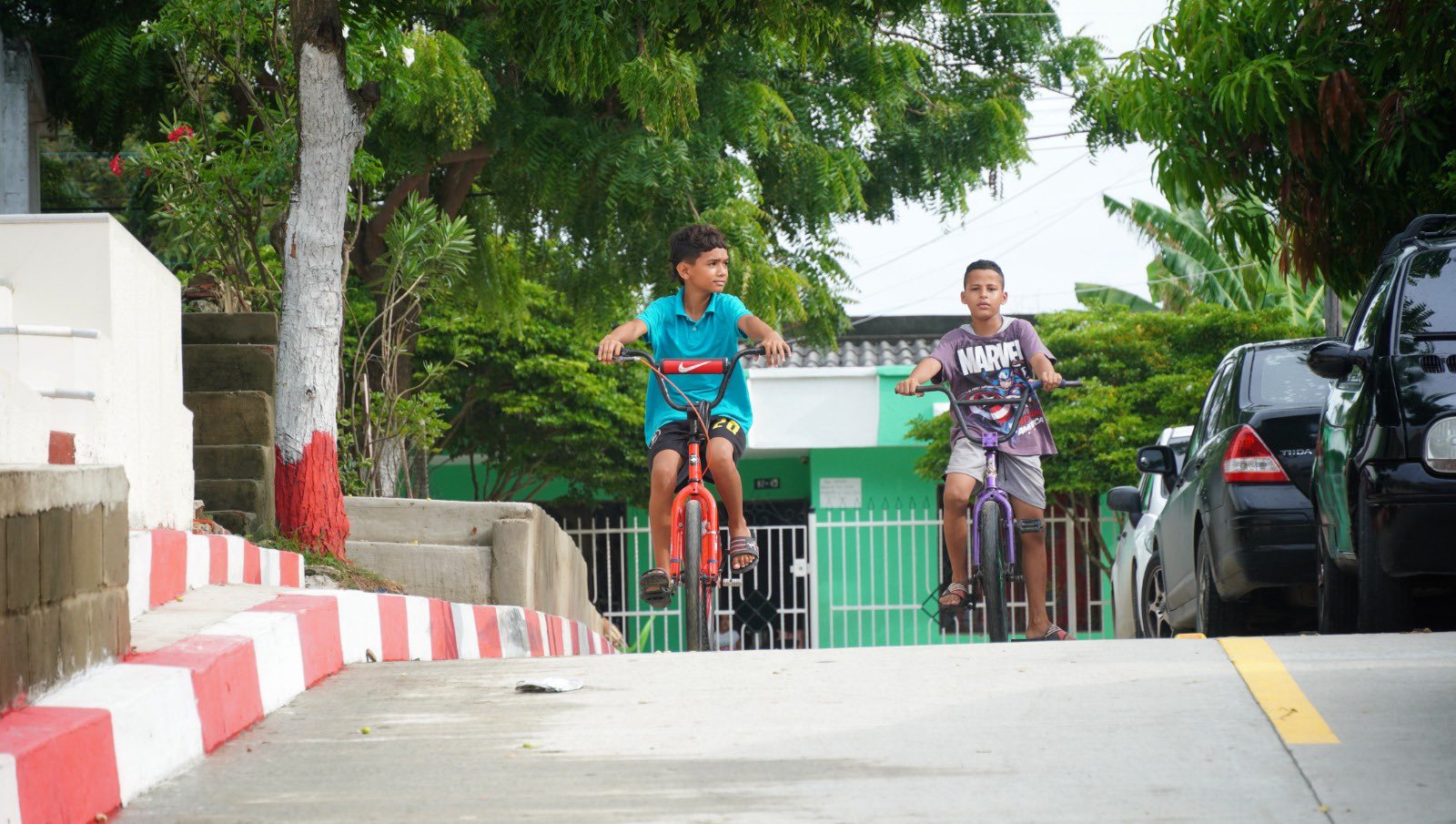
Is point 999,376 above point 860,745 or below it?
above

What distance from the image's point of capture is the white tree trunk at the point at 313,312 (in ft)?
28.1

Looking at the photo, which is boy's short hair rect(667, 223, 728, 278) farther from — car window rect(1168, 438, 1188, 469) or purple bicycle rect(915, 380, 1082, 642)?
car window rect(1168, 438, 1188, 469)

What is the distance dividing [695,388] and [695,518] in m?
0.64

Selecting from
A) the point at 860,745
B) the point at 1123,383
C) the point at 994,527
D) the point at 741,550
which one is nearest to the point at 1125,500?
the point at 994,527

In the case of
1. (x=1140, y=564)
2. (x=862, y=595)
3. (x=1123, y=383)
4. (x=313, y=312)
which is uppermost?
(x=1123, y=383)

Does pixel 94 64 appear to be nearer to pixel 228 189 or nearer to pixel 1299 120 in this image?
pixel 228 189

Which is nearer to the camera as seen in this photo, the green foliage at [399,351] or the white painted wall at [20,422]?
the white painted wall at [20,422]

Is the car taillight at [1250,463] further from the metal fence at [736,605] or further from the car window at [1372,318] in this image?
the metal fence at [736,605]

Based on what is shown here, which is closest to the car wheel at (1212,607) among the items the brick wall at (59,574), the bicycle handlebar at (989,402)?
the bicycle handlebar at (989,402)

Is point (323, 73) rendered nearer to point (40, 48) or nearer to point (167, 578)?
point (167, 578)

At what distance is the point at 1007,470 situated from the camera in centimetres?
844

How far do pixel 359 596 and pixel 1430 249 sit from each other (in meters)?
4.21

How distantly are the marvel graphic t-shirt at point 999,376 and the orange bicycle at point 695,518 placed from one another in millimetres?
1289

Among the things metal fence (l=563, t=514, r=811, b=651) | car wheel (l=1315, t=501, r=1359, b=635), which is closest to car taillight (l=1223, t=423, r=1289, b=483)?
car wheel (l=1315, t=501, r=1359, b=635)
